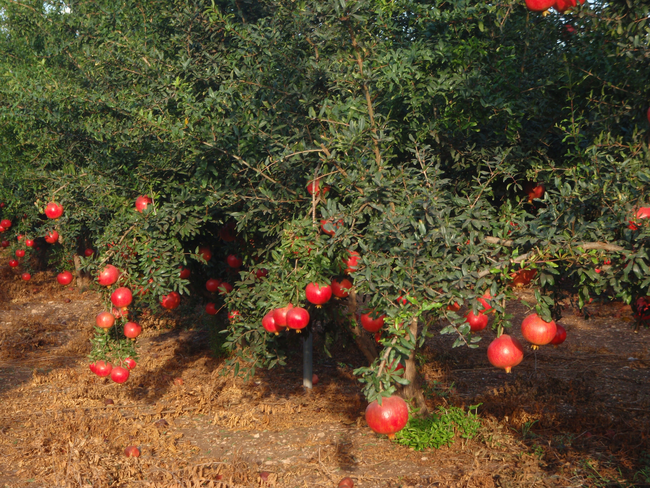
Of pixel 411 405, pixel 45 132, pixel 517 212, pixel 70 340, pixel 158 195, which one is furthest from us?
pixel 70 340

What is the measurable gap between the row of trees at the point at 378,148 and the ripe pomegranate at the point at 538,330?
182 millimetres

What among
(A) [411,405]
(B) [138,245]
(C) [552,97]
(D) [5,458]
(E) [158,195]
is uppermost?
(C) [552,97]

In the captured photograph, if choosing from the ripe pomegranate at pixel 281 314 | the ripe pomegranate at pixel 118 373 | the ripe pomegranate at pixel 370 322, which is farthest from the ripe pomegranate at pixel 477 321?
the ripe pomegranate at pixel 118 373

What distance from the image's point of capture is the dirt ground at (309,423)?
17.7ft

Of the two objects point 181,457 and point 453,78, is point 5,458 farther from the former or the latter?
point 453,78

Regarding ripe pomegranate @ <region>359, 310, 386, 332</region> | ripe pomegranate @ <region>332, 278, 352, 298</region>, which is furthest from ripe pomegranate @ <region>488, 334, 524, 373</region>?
ripe pomegranate @ <region>332, 278, 352, 298</region>

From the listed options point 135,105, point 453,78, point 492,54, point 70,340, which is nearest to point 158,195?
point 135,105

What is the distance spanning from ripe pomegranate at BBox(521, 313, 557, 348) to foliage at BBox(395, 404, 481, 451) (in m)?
3.09

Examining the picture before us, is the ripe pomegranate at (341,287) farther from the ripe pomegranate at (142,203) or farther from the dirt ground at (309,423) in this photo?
the ripe pomegranate at (142,203)

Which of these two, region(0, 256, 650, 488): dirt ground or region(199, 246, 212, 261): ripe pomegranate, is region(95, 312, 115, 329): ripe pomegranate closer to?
region(199, 246, 212, 261): ripe pomegranate

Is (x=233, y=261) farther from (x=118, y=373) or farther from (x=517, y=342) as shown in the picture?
(x=517, y=342)

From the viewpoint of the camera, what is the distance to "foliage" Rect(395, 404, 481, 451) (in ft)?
19.4

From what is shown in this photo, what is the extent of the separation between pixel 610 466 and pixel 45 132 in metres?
7.76

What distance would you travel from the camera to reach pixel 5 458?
6.08 meters
